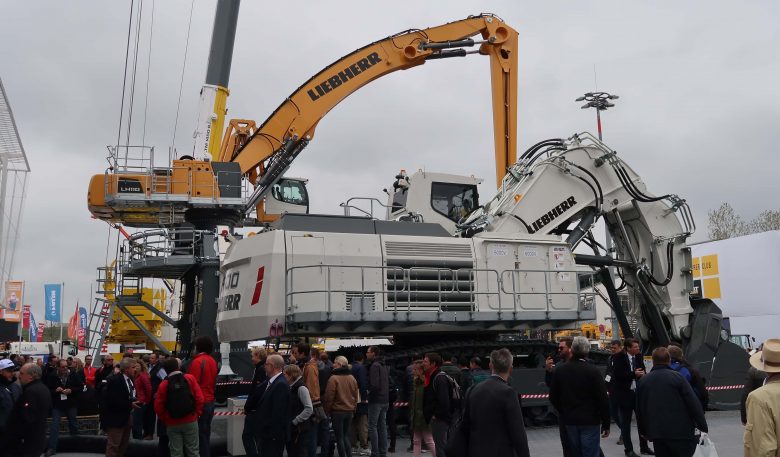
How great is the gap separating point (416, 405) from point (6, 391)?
496cm

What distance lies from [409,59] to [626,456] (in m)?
14.9

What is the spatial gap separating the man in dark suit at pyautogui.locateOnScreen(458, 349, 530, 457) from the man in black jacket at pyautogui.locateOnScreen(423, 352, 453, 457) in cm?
331

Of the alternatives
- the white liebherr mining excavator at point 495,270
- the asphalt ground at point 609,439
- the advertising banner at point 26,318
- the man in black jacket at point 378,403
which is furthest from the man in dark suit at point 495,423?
the advertising banner at point 26,318

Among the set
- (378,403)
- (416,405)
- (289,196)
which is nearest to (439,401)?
(416,405)

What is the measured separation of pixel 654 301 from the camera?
57.6ft

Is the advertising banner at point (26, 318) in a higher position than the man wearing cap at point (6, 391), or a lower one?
higher

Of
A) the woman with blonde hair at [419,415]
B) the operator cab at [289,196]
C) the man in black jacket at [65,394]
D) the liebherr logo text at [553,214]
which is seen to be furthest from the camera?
the operator cab at [289,196]

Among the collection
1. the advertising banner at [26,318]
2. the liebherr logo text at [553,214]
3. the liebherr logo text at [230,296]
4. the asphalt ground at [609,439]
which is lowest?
the asphalt ground at [609,439]

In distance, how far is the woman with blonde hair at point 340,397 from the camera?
35.8 ft

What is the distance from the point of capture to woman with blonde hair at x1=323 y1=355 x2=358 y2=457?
35.8 ft

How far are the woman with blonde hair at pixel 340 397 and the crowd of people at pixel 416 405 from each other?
16 mm

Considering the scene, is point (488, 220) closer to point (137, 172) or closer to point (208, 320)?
point (208, 320)

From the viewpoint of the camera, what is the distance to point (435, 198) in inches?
679

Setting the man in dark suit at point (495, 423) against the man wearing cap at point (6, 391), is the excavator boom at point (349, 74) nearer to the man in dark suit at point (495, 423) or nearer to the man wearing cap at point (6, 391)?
the man wearing cap at point (6, 391)
